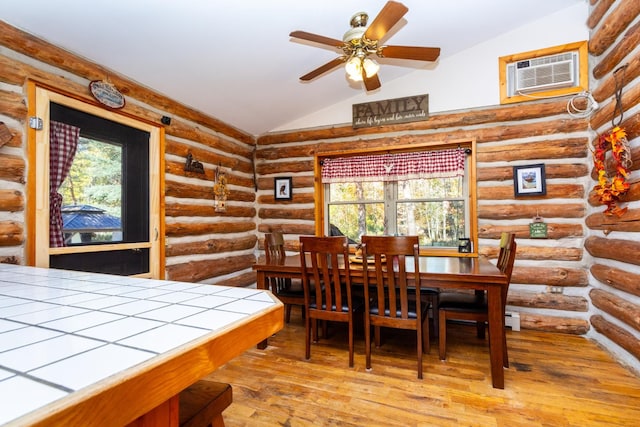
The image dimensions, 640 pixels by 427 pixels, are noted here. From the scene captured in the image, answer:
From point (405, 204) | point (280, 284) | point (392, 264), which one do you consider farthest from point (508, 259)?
point (280, 284)

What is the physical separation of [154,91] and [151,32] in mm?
818

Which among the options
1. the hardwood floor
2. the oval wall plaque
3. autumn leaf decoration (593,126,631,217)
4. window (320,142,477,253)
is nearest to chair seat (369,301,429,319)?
the hardwood floor

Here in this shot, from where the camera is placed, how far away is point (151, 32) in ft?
8.00

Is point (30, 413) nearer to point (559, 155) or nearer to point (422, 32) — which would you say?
point (422, 32)

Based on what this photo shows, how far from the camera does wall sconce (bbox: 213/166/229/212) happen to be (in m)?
3.97

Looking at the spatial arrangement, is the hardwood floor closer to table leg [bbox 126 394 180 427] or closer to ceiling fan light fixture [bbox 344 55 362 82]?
table leg [bbox 126 394 180 427]

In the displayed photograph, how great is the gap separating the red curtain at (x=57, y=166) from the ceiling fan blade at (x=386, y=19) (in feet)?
8.07

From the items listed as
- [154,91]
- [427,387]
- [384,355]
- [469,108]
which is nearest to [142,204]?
[154,91]

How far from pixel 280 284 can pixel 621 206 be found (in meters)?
3.16

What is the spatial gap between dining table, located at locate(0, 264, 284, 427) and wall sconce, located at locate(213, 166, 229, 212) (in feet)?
9.49

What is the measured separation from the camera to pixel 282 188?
15.1ft

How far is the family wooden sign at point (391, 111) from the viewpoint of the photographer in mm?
3861

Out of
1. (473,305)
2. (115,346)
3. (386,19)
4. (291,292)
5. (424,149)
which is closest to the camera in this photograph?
(115,346)

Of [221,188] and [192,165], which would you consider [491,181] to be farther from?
[192,165]
